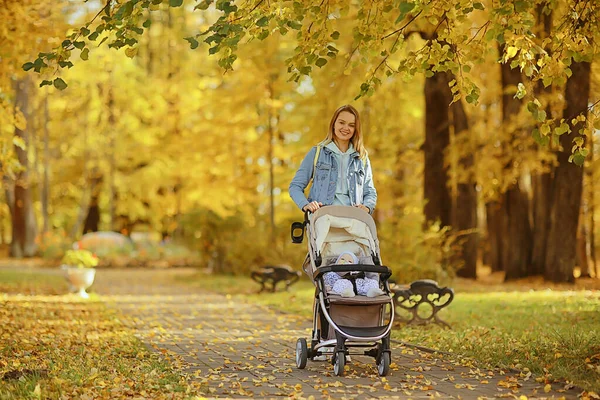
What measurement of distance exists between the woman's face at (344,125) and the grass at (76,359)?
2418 mm

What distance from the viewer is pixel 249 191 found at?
29.6 m

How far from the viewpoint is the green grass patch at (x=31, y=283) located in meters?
18.1

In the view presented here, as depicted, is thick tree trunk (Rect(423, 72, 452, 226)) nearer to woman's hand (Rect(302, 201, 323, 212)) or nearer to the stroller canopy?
the stroller canopy

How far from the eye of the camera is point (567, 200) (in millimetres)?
18156

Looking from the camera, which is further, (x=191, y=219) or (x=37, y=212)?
(x=37, y=212)

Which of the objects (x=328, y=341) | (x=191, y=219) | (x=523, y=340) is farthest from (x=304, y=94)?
(x=328, y=341)

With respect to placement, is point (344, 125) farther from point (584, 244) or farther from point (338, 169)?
point (584, 244)

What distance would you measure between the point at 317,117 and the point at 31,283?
25.3 ft

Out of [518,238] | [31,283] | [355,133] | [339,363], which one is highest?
[355,133]

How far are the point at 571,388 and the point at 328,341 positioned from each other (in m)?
1.91

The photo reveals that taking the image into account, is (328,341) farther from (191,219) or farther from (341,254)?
(191,219)

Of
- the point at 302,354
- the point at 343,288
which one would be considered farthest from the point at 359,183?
the point at 302,354

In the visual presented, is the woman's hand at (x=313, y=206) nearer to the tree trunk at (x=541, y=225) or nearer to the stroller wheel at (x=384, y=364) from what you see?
the stroller wheel at (x=384, y=364)

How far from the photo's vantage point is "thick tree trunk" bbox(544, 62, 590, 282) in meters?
17.6
